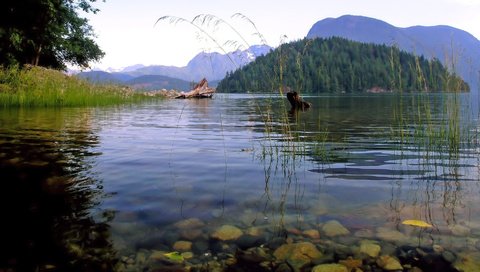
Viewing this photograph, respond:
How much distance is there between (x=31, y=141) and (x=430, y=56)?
9.31 m

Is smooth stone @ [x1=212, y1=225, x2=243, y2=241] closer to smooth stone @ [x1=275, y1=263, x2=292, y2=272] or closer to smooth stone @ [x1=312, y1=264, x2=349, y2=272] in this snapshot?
smooth stone @ [x1=275, y1=263, x2=292, y2=272]

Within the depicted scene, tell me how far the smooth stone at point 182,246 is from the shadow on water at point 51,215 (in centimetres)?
46

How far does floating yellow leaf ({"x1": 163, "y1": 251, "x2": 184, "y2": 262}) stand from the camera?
277cm

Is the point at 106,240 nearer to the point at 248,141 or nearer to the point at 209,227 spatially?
the point at 209,227

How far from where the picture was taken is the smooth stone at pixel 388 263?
8.84 ft

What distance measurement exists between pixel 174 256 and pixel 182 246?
7.9 inches

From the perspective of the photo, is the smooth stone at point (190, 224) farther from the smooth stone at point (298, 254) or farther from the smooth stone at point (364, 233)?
the smooth stone at point (364, 233)

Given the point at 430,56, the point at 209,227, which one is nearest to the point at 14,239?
the point at 209,227

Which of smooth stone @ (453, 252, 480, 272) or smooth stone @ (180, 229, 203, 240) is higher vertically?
smooth stone @ (180, 229, 203, 240)

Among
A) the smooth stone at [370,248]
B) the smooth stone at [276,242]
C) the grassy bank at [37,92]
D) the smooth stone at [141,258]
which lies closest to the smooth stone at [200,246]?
the smooth stone at [141,258]

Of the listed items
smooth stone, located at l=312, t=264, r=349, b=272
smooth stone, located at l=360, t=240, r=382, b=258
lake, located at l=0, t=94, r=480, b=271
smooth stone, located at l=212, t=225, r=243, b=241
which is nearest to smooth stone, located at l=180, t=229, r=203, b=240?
lake, located at l=0, t=94, r=480, b=271

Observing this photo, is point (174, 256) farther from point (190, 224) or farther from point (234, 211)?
point (234, 211)

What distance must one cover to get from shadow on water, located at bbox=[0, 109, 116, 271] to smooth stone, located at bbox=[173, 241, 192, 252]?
461 millimetres

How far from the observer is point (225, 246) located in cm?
302
